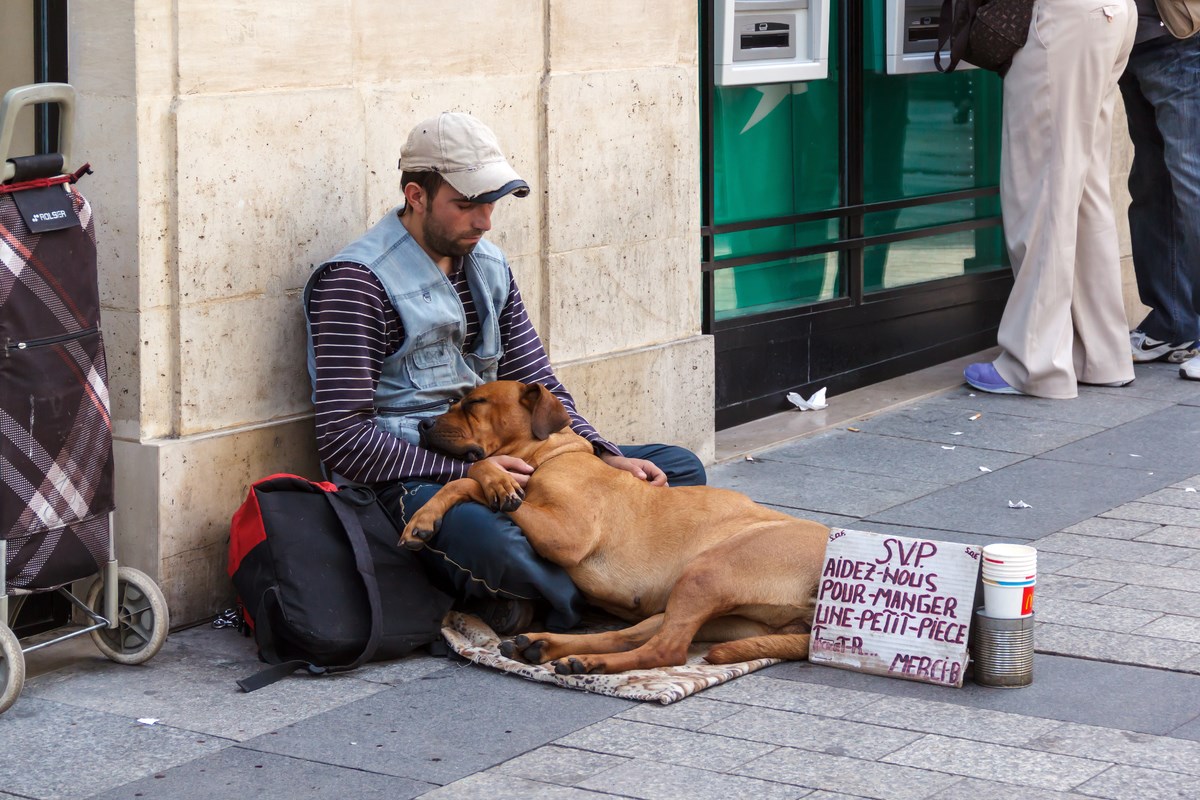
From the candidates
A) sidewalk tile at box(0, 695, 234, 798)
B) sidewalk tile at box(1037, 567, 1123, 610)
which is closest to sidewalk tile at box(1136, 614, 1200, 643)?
sidewalk tile at box(1037, 567, 1123, 610)

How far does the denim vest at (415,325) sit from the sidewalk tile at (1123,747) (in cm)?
207

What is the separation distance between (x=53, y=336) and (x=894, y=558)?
225cm

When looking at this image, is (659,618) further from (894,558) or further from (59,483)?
(59,483)

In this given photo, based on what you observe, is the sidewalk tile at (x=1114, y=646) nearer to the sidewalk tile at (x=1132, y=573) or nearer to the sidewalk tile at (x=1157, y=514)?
the sidewalk tile at (x=1132, y=573)

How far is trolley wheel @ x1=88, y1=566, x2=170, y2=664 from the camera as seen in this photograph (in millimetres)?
4754

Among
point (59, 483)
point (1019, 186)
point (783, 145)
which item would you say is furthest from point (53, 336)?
point (1019, 186)

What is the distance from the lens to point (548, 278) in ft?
21.2

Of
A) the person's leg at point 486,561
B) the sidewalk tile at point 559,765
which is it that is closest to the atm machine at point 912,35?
the person's leg at point 486,561

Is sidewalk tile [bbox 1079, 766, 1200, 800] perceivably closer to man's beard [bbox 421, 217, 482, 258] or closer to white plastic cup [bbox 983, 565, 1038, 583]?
white plastic cup [bbox 983, 565, 1038, 583]

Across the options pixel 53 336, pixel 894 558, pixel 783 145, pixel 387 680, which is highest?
pixel 783 145

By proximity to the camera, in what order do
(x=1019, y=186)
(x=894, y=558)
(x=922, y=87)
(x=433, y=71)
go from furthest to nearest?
(x=922, y=87) < (x=1019, y=186) < (x=433, y=71) < (x=894, y=558)

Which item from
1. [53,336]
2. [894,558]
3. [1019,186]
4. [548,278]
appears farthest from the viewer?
[1019,186]

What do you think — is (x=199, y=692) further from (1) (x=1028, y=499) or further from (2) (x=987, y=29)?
(2) (x=987, y=29)

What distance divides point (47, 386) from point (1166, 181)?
639cm
